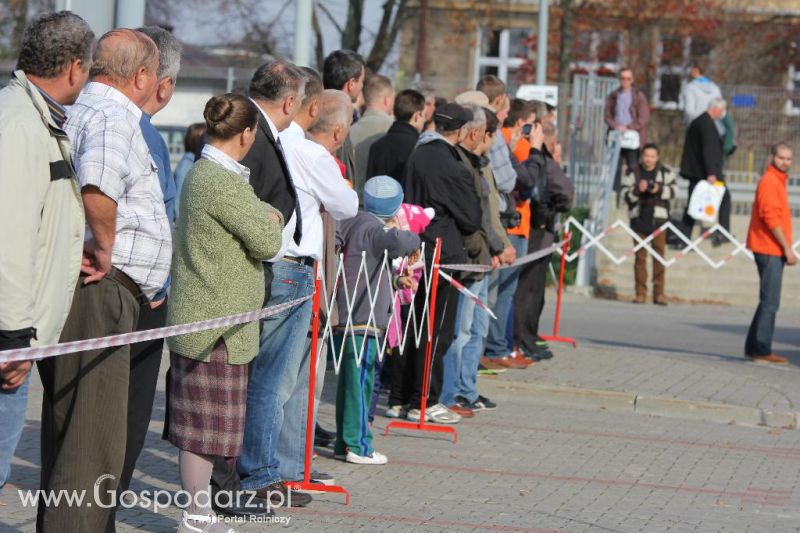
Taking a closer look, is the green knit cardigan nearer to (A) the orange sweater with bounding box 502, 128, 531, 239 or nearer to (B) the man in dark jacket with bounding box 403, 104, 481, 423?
(B) the man in dark jacket with bounding box 403, 104, 481, 423

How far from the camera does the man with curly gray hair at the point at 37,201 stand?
4.66 metres

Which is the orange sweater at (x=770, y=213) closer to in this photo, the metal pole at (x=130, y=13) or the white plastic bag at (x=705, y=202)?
the metal pole at (x=130, y=13)

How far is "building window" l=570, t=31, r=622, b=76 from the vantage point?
3597cm

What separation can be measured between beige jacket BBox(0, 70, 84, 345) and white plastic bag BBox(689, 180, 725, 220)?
17.2 m

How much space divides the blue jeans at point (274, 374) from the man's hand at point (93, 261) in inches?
63.9

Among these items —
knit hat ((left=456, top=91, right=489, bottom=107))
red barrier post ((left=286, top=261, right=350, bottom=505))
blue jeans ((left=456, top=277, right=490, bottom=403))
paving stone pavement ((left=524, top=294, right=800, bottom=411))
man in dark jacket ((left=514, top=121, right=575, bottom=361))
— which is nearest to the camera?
red barrier post ((left=286, top=261, right=350, bottom=505))

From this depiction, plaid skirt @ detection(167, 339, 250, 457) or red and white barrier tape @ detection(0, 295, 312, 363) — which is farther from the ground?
red and white barrier tape @ detection(0, 295, 312, 363)

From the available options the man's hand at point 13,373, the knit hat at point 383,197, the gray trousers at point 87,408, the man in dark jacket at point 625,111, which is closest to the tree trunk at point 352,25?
the man in dark jacket at point 625,111

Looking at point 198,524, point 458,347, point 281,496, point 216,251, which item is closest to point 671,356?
point 458,347

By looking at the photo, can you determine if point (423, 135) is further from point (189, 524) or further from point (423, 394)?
point (189, 524)

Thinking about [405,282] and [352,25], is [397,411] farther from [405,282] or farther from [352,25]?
[352,25]

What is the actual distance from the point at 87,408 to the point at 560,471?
12.5ft

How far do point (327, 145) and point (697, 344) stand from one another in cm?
863

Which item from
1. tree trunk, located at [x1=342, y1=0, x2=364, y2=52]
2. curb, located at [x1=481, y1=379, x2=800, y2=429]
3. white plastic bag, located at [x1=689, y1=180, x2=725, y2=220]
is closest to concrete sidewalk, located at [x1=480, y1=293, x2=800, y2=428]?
curb, located at [x1=481, y1=379, x2=800, y2=429]
